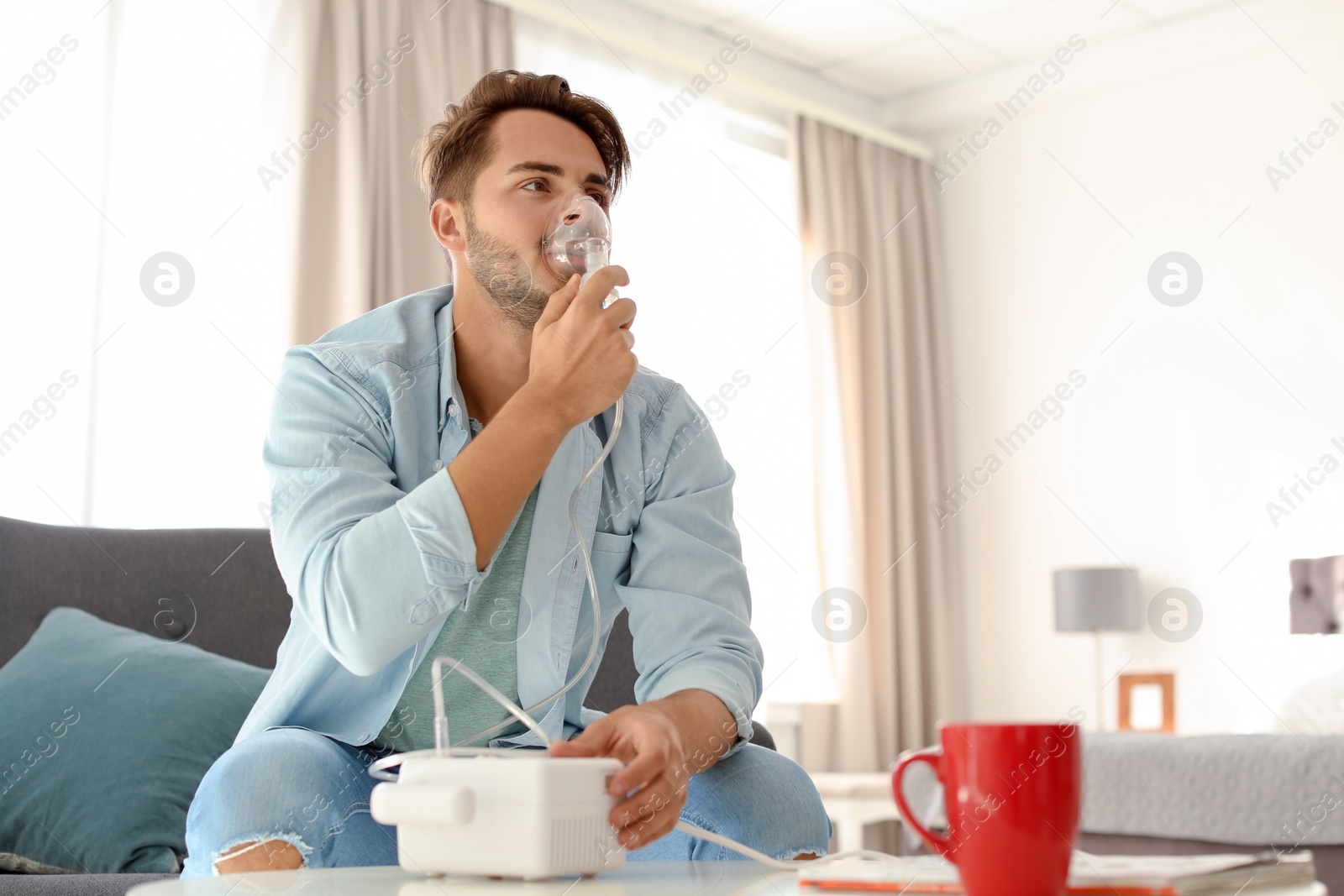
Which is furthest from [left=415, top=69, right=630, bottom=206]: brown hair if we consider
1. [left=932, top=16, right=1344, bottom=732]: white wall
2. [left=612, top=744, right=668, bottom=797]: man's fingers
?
[left=932, top=16, right=1344, bottom=732]: white wall

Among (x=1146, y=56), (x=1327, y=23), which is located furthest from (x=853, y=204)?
(x=1327, y=23)

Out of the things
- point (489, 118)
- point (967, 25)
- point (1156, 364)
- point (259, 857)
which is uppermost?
point (967, 25)

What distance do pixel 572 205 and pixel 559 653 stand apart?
52cm

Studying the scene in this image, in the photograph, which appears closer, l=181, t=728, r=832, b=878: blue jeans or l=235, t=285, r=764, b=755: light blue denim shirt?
l=181, t=728, r=832, b=878: blue jeans

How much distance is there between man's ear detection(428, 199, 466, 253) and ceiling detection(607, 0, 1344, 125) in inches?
106

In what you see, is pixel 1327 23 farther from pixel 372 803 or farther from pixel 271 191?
pixel 372 803

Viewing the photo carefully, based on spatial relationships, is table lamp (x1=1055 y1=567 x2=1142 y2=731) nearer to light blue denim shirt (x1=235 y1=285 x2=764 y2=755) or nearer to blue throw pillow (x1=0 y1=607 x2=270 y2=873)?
light blue denim shirt (x1=235 y1=285 x2=764 y2=755)

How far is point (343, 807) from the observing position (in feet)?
3.35

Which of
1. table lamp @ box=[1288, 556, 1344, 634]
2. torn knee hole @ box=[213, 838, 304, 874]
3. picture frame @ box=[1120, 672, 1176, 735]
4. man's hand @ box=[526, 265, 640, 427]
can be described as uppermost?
man's hand @ box=[526, 265, 640, 427]

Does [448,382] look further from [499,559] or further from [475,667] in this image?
[475,667]

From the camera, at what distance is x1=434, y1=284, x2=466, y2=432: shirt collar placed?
1.30 meters

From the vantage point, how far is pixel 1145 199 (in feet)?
14.6

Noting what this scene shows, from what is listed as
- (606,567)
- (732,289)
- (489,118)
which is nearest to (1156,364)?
(732,289)

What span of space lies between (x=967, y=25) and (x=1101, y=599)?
81.1 inches
